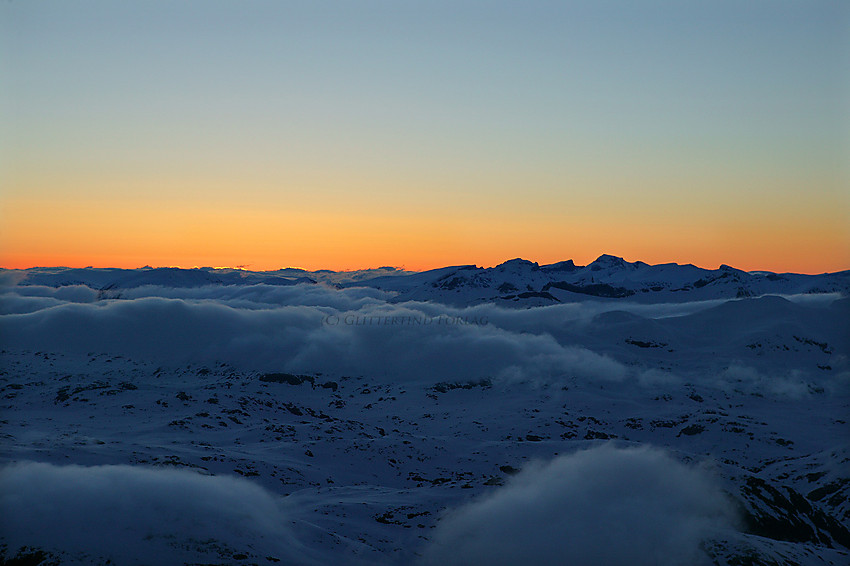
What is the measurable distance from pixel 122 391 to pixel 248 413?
35.5 metres

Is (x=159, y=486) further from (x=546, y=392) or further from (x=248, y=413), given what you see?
(x=546, y=392)

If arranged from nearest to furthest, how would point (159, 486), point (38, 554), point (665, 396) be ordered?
point (38, 554), point (159, 486), point (665, 396)

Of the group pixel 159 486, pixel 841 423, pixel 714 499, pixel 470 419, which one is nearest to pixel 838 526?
pixel 714 499

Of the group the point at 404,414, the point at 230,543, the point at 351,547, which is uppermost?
the point at 230,543

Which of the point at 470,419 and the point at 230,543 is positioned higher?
the point at 230,543

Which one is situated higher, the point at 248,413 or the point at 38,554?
the point at 38,554

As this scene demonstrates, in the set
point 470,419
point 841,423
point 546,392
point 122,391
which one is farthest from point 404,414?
point 841,423

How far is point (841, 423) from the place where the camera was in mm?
151625

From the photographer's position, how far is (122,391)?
136625 mm

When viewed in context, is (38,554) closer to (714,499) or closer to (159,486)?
(159,486)

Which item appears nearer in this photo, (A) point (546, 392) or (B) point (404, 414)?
(B) point (404, 414)

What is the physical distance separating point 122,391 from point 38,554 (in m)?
112

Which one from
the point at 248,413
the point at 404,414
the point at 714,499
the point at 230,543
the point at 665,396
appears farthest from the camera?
the point at 665,396

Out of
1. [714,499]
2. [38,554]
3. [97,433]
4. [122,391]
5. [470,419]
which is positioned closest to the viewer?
[38,554]
